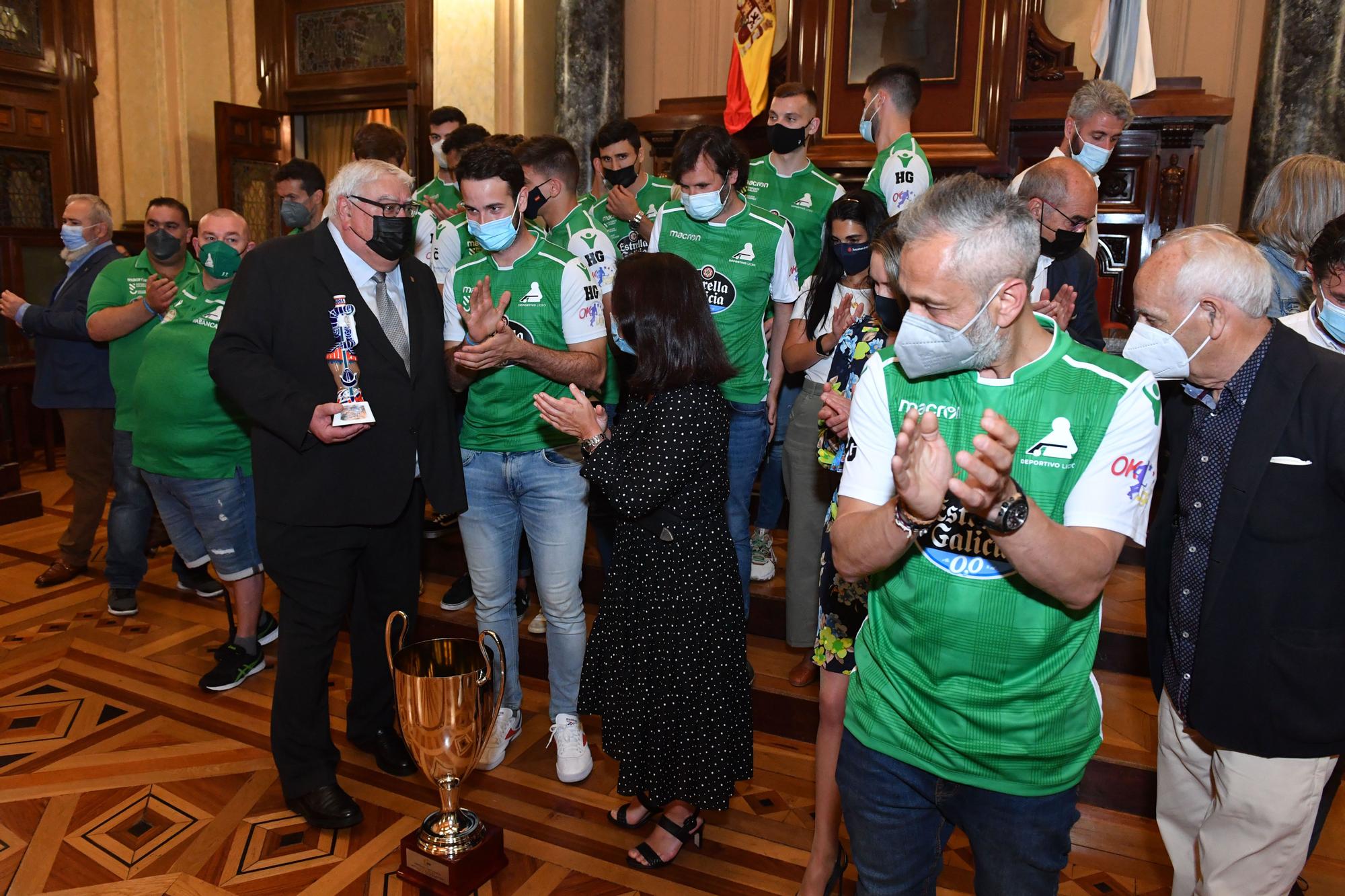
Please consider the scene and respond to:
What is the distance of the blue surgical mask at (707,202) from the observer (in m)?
3.26

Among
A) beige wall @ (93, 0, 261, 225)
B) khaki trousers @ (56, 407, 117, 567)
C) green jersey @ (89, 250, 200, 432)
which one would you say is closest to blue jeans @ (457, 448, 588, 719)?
green jersey @ (89, 250, 200, 432)

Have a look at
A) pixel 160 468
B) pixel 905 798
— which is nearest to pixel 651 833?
pixel 905 798

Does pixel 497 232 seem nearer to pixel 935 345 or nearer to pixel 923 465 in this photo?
pixel 935 345

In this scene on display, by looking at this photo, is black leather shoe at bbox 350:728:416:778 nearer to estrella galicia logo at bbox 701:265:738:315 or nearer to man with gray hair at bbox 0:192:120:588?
estrella galicia logo at bbox 701:265:738:315

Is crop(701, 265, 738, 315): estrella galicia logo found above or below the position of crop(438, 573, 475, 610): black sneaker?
above

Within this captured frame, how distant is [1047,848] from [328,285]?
7.13 feet

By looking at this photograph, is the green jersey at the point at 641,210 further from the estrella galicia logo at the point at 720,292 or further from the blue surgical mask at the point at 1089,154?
the blue surgical mask at the point at 1089,154

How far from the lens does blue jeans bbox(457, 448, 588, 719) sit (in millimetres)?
2861

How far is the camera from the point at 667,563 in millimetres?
2412

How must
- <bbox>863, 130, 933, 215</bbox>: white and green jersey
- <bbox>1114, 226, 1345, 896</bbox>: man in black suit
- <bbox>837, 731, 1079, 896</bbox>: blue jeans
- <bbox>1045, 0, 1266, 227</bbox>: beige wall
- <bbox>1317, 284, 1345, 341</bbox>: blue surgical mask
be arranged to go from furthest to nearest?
<bbox>1045, 0, 1266, 227</bbox>: beige wall, <bbox>863, 130, 933, 215</bbox>: white and green jersey, <bbox>1317, 284, 1345, 341</bbox>: blue surgical mask, <bbox>1114, 226, 1345, 896</bbox>: man in black suit, <bbox>837, 731, 1079, 896</bbox>: blue jeans

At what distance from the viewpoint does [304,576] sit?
2.65m

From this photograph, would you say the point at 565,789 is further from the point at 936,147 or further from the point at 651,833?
the point at 936,147

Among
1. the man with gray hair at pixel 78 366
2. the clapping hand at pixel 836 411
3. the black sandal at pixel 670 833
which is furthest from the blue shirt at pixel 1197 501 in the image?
the man with gray hair at pixel 78 366

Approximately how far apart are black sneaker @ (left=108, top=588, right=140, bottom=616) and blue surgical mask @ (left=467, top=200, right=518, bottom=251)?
2792 mm
